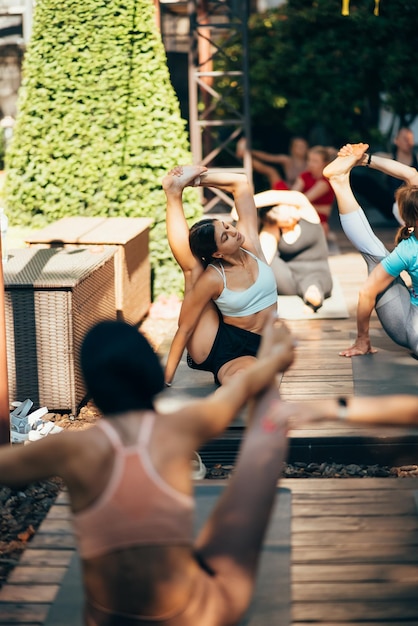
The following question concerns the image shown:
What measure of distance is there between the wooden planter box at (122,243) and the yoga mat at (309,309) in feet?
3.96

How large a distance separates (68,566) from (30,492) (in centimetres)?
155

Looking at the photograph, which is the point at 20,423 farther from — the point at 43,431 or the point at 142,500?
the point at 142,500

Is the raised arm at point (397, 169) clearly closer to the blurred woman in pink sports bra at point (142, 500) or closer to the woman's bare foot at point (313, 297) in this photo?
the woman's bare foot at point (313, 297)

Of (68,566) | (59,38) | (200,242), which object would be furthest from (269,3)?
(68,566)

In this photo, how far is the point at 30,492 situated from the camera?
522 centimetres

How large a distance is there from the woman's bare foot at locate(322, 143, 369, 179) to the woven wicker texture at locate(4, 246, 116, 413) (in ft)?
5.53

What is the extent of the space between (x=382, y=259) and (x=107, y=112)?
3713 mm

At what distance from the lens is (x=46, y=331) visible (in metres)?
6.16

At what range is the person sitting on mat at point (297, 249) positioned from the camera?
844 cm

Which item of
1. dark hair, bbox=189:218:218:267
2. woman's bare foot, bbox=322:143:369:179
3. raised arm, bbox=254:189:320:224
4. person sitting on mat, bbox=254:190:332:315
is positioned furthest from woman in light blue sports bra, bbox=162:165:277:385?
person sitting on mat, bbox=254:190:332:315

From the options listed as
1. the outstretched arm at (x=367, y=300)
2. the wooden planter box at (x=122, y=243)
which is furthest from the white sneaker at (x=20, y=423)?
the outstretched arm at (x=367, y=300)

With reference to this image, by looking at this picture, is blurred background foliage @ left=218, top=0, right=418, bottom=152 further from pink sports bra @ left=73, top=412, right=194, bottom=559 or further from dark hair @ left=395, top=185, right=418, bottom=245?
pink sports bra @ left=73, top=412, right=194, bottom=559

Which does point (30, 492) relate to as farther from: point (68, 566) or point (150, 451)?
point (150, 451)

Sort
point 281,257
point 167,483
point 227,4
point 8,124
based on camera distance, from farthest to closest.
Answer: point 8,124
point 227,4
point 281,257
point 167,483
